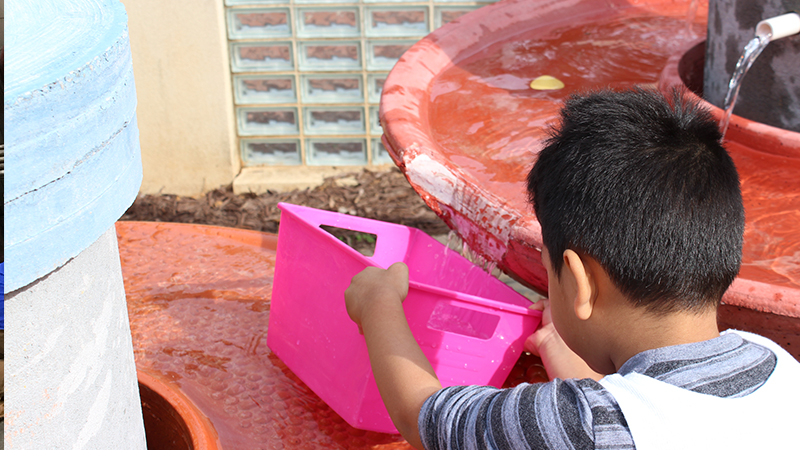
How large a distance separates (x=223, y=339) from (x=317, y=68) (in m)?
2.17

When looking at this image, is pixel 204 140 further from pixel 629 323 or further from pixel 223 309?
pixel 629 323

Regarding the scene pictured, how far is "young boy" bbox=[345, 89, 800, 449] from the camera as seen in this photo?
889mm

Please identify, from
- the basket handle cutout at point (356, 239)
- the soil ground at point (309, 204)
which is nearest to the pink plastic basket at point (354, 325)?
the basket handle cutout at point (356, 239)

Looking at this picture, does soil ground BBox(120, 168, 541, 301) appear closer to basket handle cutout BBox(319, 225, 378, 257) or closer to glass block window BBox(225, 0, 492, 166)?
basket handle cutout BBox(319, 225, 378, 257)

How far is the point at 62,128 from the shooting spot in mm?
760

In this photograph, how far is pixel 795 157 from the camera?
179 cm

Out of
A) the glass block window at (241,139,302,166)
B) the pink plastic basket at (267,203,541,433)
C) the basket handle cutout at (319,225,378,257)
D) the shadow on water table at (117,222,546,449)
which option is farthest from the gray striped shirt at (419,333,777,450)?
the glass block window at (241,139,302,166)

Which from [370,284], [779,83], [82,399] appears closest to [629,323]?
[370,284]

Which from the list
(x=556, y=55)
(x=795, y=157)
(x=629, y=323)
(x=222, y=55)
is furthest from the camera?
(x=222, y=55)

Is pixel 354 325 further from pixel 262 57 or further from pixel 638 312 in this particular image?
pixel 262 57

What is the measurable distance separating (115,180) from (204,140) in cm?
295

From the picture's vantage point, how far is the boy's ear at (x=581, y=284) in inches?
39.2

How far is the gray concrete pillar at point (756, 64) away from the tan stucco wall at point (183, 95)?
2442 millimetres

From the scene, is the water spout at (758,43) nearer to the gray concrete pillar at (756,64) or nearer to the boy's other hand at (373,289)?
the gray concrete pillar at (756,64)
